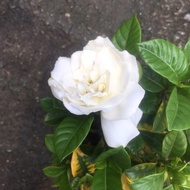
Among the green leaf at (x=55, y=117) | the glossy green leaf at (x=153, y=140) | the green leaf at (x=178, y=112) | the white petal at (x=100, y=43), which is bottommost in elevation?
the glossy green leaf at (x=153, y=140)

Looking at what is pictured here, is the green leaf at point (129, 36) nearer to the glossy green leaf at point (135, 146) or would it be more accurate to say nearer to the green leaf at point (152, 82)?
the green leaf at point (152, 82)

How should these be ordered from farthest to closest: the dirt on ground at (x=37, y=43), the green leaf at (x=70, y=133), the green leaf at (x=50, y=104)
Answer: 1. the dirt on ground at (x=37, y=43)
2. the green leaf at (x=50, y=104)
3. the green leaf at (x=70, y=133)

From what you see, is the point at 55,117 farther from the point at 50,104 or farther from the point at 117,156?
the point at 117,156

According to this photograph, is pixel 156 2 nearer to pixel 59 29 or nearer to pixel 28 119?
pixel 59 29

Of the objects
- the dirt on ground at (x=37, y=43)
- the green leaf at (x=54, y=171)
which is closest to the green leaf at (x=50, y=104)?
the green leaf at (x=54, y=171)

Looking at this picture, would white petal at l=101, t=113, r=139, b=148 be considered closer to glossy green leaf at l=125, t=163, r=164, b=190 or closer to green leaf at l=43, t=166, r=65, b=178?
glossy green leaf at l=125, t=163, r=164, b=190

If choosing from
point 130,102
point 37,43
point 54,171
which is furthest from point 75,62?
point 37,43

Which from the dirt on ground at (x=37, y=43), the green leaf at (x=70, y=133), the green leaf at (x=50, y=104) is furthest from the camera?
the dirt on ground at (x=37, y=43)

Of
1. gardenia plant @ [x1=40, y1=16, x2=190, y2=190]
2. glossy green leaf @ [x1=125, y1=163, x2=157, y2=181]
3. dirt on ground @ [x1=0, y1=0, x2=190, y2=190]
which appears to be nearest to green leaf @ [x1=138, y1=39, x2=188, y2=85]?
gardenia plant @ [x1=40, y1=16, x2=190, y2=190]
